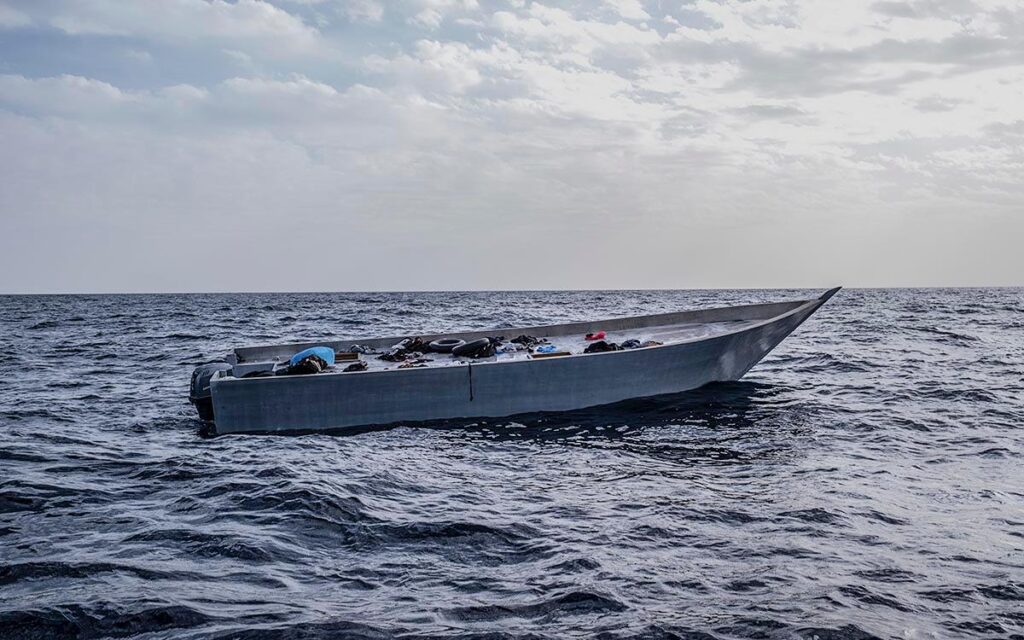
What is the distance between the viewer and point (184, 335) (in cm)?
3625

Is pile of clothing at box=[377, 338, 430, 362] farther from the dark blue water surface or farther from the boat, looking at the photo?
the dark blue water surface

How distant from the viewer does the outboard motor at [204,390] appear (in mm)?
13320

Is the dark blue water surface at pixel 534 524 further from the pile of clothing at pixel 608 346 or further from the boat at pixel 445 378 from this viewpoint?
the pile of clothing at pixel 608 346

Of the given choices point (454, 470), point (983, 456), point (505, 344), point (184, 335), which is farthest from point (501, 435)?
point (184, 335)

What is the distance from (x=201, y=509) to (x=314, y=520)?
4.53ft

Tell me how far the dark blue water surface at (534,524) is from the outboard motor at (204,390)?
0.44 m

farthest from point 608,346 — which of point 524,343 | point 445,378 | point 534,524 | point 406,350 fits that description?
point 534,524

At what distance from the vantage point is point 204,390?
13.5 meters

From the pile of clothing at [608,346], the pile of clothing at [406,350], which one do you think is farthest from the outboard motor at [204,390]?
the pile of clothing at [608,346]

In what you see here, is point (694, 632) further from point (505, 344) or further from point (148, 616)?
point (505, 344)

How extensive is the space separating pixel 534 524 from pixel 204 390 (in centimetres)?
807

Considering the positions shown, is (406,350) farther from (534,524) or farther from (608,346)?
(534,524)

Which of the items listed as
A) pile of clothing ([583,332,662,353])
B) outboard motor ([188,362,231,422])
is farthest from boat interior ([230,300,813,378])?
outboard motor ([188,362,231,422])

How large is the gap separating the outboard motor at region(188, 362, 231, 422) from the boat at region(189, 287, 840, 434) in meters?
0.02
